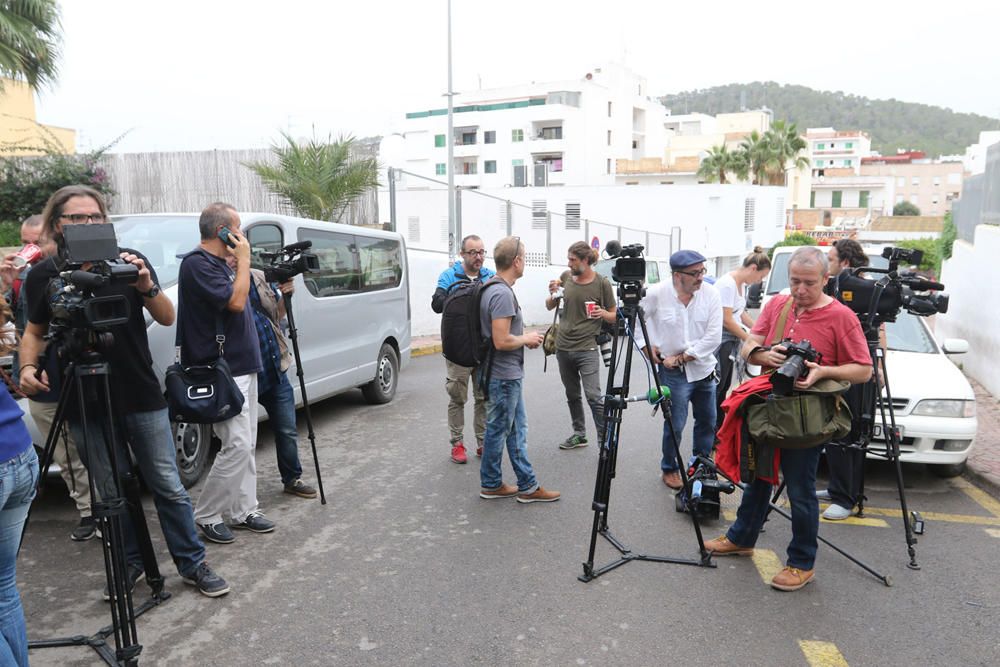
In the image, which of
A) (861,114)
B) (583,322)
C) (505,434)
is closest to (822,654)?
(505,434)

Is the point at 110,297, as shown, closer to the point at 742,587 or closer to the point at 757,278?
the point at 742,587

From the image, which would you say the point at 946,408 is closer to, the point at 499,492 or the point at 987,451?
the point at 987,451

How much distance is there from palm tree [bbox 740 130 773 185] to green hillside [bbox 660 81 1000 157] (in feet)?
304

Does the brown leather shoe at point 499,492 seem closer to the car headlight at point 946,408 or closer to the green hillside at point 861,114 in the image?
the car headlight at point 946,408

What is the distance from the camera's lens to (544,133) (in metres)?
56.8

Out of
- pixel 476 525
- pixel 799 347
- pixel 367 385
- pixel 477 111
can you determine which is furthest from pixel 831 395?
pixel 477 111

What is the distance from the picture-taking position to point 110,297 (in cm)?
304

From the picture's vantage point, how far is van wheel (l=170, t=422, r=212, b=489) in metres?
5.43

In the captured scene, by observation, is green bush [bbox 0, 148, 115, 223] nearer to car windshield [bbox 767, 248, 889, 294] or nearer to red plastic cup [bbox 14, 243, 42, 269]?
red plastic cup [bbox 14, 243, 42, 269]

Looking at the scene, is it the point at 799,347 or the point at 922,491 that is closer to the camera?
the point at 799,347

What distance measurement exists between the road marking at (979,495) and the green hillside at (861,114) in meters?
140

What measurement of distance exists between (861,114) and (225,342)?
177486 millimetres

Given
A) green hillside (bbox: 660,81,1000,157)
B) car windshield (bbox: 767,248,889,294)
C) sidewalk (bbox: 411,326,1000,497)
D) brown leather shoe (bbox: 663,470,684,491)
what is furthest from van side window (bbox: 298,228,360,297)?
green hillside (bbox: 660,81,1000,157)

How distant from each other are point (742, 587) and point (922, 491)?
272 cm
